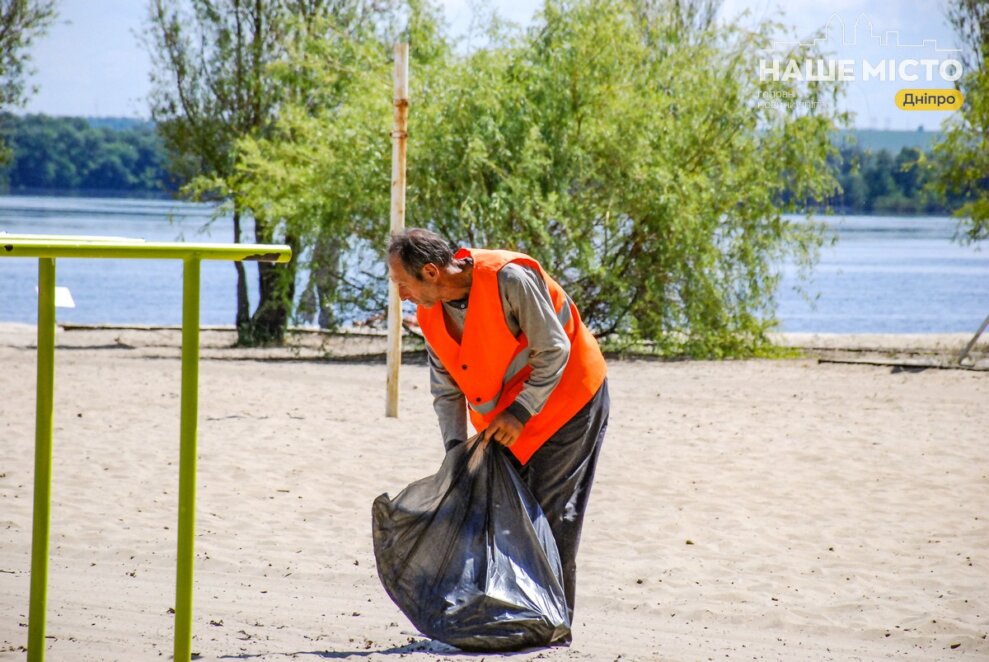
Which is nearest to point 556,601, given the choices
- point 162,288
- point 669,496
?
point 669,496

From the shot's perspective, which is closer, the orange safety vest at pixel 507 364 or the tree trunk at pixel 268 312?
the orange safety vest at pixel 507 364

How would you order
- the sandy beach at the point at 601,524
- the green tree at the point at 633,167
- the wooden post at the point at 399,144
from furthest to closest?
the green tree at the point at 633,167, the wooden post at the point at 399,144, the sandy beach at the point at 601,524

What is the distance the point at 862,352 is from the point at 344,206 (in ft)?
24.8

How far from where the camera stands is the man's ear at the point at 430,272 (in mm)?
3574

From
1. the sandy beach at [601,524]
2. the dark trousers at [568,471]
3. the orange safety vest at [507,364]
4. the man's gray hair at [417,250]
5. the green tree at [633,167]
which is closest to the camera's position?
the man's gray hair at [417,250]

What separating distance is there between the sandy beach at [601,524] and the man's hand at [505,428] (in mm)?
765

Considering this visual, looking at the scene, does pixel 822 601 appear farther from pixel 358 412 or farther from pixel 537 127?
pixel 537 127

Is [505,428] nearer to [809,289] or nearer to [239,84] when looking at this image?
[239,84]

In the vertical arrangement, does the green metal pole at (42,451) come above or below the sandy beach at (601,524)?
above

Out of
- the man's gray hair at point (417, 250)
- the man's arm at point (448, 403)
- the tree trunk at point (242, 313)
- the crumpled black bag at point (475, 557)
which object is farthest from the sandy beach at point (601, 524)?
the tree trunk at point (242, 313)

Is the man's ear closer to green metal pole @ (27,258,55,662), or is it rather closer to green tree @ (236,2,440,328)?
green metal pole @ (27,258,55,662)

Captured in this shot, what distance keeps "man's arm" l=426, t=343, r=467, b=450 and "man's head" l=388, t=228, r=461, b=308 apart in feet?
1.20

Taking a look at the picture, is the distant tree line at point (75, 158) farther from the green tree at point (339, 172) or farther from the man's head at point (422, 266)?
the man's head at point (422, 266)

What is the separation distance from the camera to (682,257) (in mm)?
15133
